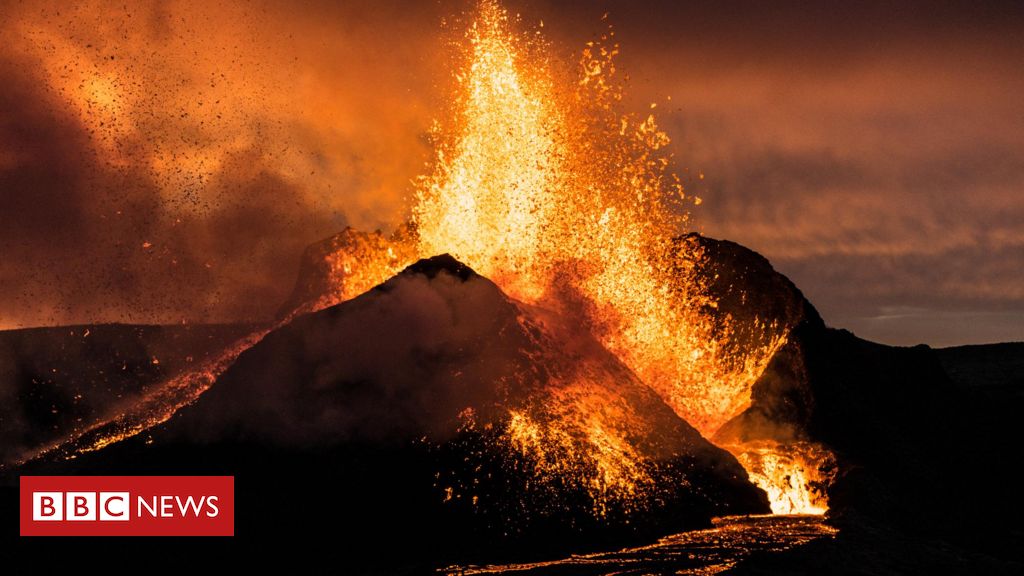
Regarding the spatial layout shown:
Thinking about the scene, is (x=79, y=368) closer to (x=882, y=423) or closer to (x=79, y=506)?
(x=79, y=506)

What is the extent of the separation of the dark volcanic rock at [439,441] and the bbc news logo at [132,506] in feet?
1.93

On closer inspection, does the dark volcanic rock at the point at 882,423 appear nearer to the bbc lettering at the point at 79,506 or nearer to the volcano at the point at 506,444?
the volcano at the point at 506,444

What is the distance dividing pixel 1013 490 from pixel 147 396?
119 ft

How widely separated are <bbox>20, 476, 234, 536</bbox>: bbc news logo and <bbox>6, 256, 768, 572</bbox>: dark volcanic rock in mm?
589

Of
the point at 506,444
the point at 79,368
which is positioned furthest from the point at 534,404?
the point at 79,368

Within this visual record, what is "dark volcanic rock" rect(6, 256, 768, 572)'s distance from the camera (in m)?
23.9

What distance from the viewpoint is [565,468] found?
25.3m


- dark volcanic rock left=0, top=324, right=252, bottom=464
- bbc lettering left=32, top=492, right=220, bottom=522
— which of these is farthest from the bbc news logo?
dark volcanic rock left=0, top=324, right=252, bottom=464

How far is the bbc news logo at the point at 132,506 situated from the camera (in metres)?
23.9

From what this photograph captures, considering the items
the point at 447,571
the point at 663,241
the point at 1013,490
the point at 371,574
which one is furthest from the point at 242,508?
the point at 1013,490

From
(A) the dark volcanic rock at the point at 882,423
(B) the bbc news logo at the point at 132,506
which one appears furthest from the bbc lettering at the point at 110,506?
(A) the dark volcanic rock at the point at 882,423

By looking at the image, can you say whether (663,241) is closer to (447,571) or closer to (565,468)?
(565,468)

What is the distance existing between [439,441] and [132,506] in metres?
8.60

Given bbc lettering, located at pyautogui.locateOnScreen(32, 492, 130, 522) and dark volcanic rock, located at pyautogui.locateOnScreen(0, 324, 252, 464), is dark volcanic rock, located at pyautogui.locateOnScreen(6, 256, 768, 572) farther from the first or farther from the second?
dark volcanic rock, located at pyautogui.locateOnScreen(0, 324, 252, 464)
